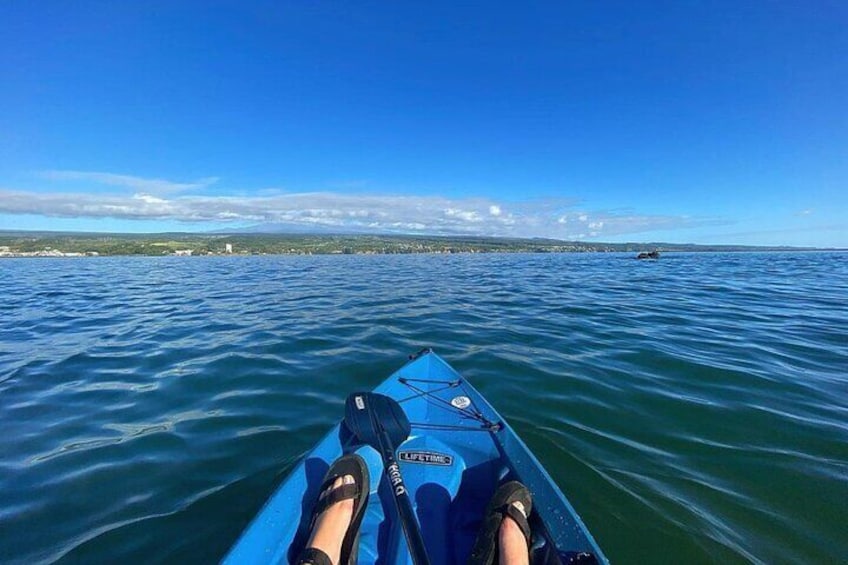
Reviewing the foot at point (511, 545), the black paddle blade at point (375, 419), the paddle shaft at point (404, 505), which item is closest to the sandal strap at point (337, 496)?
the paddle shaft at point (404, 505)

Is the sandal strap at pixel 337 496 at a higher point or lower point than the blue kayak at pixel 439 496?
higher

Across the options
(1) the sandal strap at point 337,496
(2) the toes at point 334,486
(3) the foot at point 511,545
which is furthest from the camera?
(2) the toes at point 334,486

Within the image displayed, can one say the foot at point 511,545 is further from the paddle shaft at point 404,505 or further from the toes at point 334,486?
the toes at point 334,486

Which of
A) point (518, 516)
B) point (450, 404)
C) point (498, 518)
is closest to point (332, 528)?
point (498, 518)

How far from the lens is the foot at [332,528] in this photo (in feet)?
9.91

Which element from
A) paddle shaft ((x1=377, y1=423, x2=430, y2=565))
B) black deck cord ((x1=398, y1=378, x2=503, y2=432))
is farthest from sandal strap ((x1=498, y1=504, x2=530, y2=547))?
black deck cord ((x1=398, y1=378, x2=503, y2=432))

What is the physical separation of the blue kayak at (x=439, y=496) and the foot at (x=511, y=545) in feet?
0.37

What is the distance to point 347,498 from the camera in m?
3.46

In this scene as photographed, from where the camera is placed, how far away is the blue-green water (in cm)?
396

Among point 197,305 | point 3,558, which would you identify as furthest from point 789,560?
point 197,305

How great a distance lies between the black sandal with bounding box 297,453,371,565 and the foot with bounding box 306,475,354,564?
0.03 m

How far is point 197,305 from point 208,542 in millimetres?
15899

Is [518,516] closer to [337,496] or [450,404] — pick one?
[337,496]

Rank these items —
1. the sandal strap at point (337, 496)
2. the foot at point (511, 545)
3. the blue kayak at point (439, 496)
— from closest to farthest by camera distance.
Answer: the foot at point (511, 545) → the blue kayak at point (439, 496) → the sandal strap at point (337, 496)
